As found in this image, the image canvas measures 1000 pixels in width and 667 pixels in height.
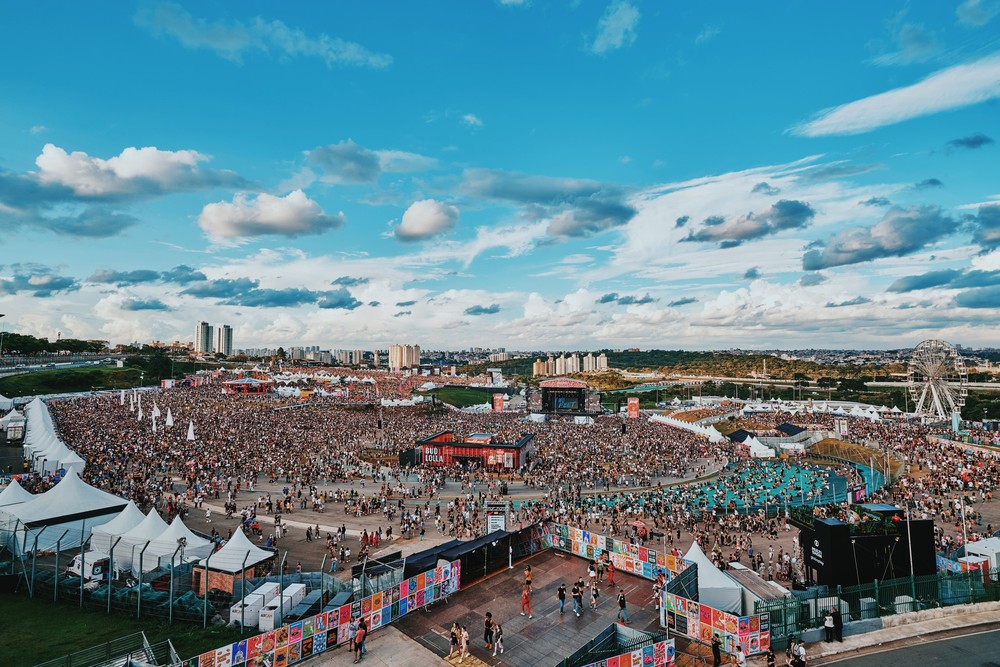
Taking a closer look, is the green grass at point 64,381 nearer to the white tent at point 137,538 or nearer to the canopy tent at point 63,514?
the canopy tent at point 63,514

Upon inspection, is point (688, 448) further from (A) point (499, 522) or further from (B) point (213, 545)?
(B) point (213, 545)

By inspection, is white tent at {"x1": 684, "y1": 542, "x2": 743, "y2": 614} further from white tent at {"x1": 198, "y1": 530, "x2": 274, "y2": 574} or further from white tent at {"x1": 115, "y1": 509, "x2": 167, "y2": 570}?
white tent at {"x1": 115, "y1": 509, "x2": 167, "y2": 570}

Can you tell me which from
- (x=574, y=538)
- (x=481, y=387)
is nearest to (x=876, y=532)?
(x=574, y=538)

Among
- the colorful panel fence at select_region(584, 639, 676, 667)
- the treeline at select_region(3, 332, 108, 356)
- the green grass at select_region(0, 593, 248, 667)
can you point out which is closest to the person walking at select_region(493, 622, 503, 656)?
the colorful panel fence at select_region(584, 639, 676, 667)

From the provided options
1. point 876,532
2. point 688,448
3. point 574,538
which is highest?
point 876,532

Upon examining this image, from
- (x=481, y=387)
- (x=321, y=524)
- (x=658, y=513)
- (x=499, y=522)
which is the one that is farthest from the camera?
(x=481, y=387)
